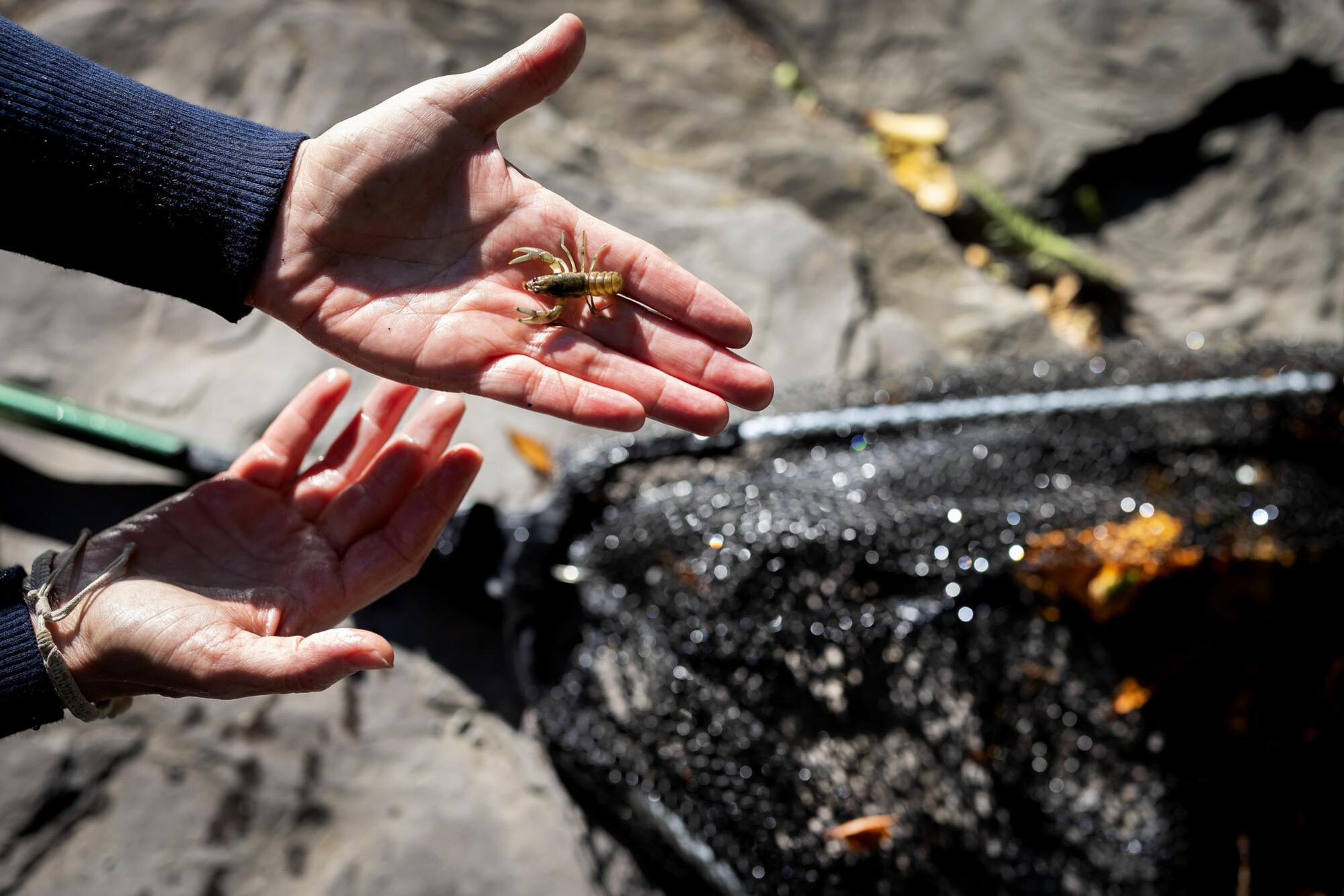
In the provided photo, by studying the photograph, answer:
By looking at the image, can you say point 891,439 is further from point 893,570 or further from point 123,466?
point 123,466

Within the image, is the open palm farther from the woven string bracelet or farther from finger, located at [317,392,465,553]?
the woven string bracelet

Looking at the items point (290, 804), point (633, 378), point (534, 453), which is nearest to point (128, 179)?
point (633, 378)

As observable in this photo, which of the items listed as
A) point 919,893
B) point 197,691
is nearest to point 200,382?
point 197,691

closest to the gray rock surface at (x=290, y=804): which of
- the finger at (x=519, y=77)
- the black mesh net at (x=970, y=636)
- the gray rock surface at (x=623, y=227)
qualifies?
the gray rock surface at (x=623, y=227)

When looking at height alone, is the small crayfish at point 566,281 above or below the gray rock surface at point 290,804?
above

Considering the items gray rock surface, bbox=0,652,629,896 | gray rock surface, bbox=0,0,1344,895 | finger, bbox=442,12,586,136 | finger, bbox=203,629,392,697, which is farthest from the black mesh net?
finger, bbox=442,12,586,136

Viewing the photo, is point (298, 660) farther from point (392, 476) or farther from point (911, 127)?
point (911, 127)

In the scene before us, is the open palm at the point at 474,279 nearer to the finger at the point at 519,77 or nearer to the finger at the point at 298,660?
A: the finger at the point at 519,77
